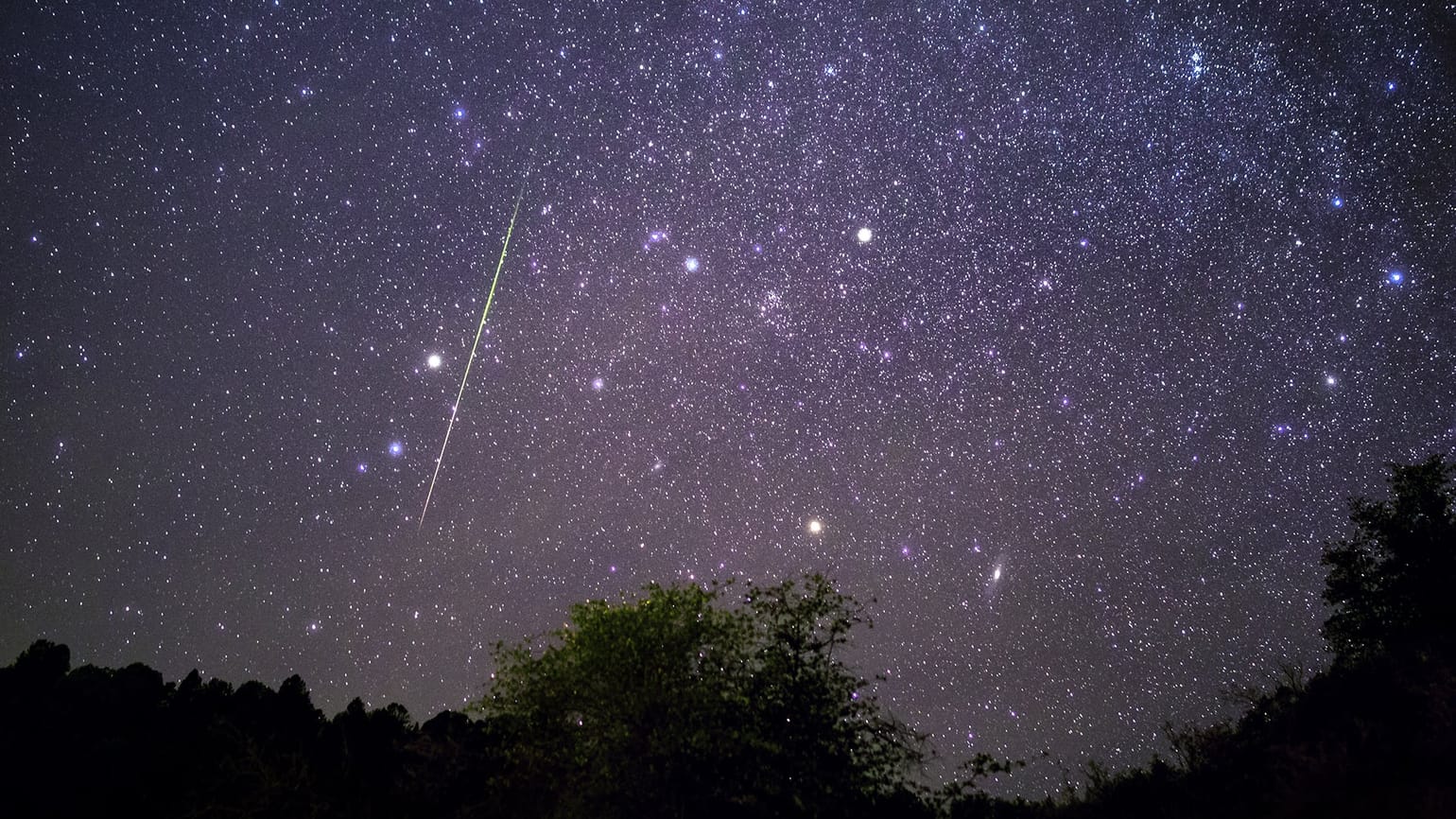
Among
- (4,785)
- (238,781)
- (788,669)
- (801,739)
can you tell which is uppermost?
(788,669)

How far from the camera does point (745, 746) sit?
56.2ft

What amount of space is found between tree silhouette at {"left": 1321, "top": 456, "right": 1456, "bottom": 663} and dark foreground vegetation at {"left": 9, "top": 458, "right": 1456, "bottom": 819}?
0.06m

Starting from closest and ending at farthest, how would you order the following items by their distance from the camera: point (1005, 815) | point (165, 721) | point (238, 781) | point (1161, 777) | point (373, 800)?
point (238, 781), point (373, 800), point (1161, 777), point (1005, 815), point (165, 721)

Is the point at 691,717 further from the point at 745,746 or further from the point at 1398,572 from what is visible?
the point at 1398,572

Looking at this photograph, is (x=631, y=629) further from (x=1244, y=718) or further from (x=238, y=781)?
(x=1244, y=718)

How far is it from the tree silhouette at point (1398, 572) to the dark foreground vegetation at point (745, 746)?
6 cm

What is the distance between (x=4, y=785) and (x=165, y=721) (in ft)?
28.8

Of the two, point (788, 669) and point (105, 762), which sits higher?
point (788, 669)

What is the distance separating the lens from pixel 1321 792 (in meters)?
14.2

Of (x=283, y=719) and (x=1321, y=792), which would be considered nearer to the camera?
(x=1321, y=792)

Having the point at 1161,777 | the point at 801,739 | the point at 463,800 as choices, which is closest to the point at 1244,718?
the point at 1161,777

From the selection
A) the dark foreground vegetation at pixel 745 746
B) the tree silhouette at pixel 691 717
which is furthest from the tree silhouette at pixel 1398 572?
the tree silhouette at pixel 691 717

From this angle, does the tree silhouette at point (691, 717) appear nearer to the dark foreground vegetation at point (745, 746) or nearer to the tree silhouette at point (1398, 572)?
the dark foreground vegetation at point (745, 746)

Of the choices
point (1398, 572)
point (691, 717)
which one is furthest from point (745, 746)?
point (1398, 572)
